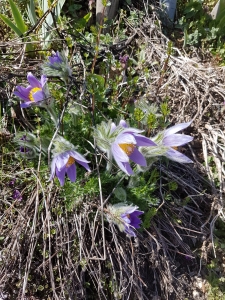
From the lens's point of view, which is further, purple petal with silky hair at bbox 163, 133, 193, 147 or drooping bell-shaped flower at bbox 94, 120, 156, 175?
purple petal with silky hair at bbox 163, 133, 193, 147

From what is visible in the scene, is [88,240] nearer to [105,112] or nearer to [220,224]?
[105,112]

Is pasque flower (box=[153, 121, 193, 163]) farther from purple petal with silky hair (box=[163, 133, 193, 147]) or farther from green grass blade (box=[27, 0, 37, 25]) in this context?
green grass blade (box=[27, 0, 37, 25])

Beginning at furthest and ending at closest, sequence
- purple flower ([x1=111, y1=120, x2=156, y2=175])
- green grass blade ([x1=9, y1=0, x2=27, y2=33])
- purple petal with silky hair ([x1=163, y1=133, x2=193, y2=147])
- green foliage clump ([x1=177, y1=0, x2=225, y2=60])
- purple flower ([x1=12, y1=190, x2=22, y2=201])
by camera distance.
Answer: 1. green foliage clump ([x1=177, y1=0, x2=225, y2=60])
2. green grass blade ([x1=9, y1=0, x2=27, y2=33])
3. purple flower ([x1=12, y1=190, x2=22, y2=201])
4. purple petal with silky hair ([x1=163, y1=133, x2=193, y2=147])
5. purple flower ([x1=111, y1=120, x2=156, y2=175])

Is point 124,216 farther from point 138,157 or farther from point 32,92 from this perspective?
point 32,92

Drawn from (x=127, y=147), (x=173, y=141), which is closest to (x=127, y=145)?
(x=127, y=147)

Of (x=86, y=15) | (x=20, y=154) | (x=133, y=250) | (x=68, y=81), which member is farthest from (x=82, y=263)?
(x=86, y=15)

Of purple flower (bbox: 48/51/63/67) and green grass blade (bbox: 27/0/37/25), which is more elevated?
green grass blade (bbox: 27/0/37/25)

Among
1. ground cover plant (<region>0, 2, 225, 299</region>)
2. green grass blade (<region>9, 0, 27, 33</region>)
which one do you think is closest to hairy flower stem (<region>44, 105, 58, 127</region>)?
ground cover plant (<region>0, 2, 225, 299</region>)

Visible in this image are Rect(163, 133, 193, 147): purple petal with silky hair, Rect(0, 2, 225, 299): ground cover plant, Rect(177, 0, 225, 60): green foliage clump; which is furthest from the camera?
Rect(177, 0, 225, 60): green foliage clump
